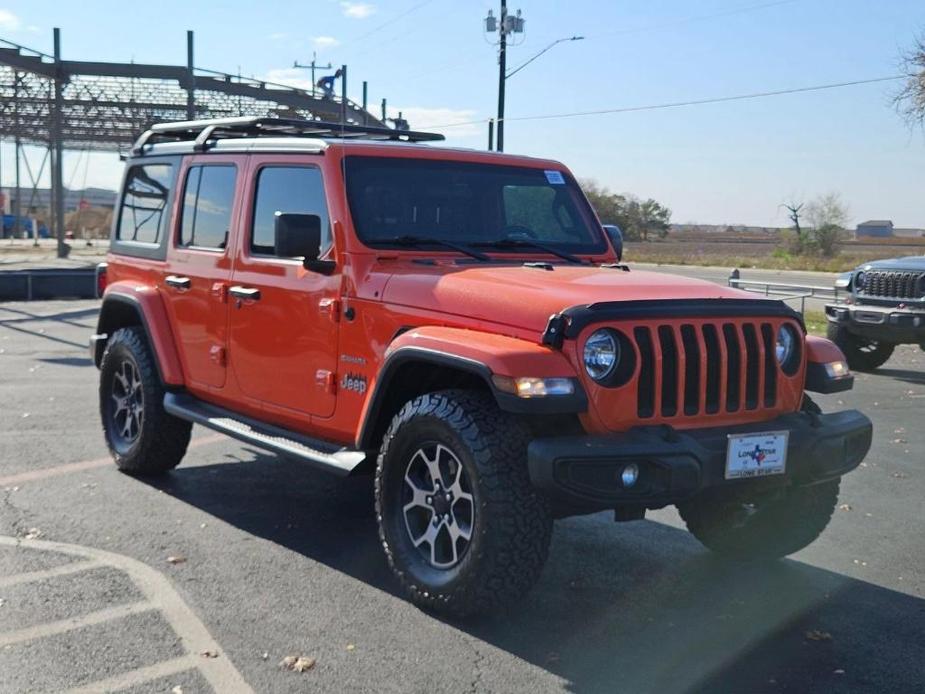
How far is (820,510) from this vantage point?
17.1ft

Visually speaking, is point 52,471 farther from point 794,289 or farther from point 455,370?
point 794,289

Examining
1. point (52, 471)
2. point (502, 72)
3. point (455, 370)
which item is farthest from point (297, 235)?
point (502, 72)

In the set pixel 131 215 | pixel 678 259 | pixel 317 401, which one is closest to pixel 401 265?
pixel 317 401

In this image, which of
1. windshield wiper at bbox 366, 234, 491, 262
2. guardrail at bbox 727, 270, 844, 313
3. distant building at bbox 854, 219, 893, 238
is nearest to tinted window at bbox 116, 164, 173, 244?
windshield wiper at bbox 366, 234, 491, 262

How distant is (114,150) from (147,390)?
173 feet

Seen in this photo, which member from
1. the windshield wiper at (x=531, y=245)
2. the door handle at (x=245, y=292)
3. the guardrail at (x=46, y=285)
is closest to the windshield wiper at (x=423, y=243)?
the windshield wiper at (x=531, y=245)

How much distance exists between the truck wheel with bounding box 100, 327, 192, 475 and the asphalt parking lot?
0.19 meters

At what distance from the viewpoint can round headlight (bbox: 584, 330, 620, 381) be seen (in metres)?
4.27

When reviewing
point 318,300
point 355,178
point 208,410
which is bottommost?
→ point 208,410

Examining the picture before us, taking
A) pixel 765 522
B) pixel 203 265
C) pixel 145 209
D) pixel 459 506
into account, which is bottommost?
pixel 765 522

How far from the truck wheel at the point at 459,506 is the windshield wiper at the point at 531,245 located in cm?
130

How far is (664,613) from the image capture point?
15.3 ft

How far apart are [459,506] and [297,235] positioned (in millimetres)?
1532

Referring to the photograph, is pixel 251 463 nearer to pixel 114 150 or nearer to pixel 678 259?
pixel 678 259
